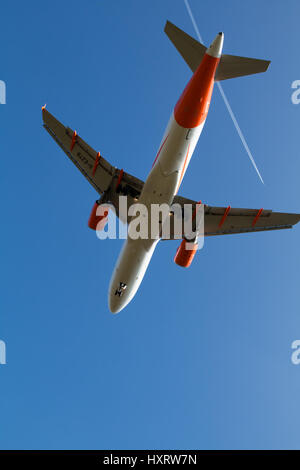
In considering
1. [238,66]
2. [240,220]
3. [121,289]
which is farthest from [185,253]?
[238,66]

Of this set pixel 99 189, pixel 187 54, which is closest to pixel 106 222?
pixel 99 189

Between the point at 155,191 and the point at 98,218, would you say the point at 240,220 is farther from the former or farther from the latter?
the point at 98,218

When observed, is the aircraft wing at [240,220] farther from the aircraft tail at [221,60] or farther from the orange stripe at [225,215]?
the aircraft tail at [221,60]

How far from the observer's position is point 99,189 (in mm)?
25266

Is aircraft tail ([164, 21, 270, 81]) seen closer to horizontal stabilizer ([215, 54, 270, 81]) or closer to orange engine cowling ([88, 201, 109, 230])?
horizontal stabilizer ([215, 54, 270, 81])

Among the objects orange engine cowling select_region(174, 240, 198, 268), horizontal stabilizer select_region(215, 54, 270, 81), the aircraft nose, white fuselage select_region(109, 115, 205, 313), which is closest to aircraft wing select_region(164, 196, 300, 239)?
orange engine cowling select_region(174, 240, 198, 268)

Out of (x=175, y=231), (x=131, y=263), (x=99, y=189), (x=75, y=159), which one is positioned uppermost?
(x=75, y=159)

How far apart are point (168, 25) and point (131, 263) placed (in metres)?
12.0

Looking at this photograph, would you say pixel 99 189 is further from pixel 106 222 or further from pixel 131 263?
pixel 131 263

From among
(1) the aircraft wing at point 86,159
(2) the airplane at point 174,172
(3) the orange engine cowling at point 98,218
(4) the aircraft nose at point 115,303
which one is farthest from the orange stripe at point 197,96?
(4) the aircraft nose at point 115,303

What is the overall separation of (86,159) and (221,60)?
9736 mm

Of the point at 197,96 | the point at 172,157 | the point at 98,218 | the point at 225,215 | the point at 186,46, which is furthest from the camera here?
the point at 225,215

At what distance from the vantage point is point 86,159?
82.8ft

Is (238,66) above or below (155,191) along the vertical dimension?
above
